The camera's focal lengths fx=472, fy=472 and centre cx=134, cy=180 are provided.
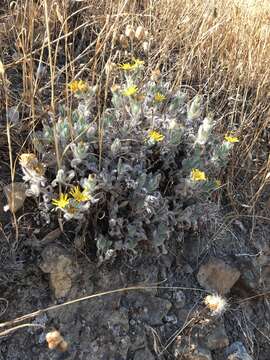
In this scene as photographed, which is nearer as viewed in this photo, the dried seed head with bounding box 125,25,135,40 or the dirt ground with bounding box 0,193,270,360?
the dirt ground with bounding box 0,193,270,360

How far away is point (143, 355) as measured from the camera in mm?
1837

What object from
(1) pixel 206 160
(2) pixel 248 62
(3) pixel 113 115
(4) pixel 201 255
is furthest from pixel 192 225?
(2) pixel 248 62

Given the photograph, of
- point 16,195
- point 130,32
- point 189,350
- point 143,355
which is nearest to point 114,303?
point 143,355

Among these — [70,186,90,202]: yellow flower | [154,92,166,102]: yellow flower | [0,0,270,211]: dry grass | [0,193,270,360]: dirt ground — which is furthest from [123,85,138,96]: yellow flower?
[0,193,270,360]: dirt ground

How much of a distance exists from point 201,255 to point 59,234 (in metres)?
0.68

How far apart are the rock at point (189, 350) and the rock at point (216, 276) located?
0.88 feet

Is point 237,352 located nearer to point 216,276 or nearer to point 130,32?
point 216,276

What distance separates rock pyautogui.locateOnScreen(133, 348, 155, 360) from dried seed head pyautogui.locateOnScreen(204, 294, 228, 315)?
1.04 ft

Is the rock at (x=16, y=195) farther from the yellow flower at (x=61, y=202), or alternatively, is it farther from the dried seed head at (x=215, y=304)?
the dried seed head at (x=215, y=304)

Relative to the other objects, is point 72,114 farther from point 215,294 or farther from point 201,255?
point 215,294

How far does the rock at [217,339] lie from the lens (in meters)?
1.96

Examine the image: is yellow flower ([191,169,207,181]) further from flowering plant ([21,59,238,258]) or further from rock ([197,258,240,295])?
rock ([197,258,240,295])

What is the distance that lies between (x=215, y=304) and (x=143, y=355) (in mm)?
361

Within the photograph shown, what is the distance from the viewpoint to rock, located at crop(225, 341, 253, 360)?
77.0 inches
